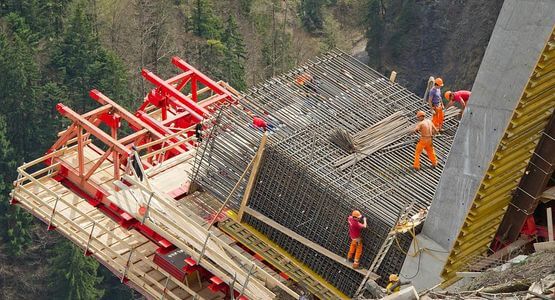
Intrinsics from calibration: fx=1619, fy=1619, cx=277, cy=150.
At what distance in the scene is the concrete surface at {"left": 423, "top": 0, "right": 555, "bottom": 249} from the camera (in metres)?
35.8

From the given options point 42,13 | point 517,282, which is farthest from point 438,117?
point 42,13

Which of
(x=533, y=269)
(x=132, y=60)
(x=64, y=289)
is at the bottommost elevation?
(x=64, y=289)

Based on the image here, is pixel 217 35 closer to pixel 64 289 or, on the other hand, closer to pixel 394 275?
pixel 64 289

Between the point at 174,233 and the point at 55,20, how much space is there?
5909 centimetres

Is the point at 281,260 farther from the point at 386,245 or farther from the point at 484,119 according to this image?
the point at 484,119

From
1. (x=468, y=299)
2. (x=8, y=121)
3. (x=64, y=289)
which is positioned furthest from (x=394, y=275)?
(x=8, y=121)

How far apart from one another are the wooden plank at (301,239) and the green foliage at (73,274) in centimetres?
4581

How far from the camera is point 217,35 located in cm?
9844

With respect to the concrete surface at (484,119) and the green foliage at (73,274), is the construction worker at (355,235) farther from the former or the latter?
the green foliage at (73,274)

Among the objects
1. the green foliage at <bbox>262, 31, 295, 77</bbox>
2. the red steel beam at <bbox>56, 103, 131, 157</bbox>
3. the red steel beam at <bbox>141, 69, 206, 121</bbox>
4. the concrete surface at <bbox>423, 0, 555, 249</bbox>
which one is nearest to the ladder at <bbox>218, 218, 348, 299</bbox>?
the concrete surface at <bbox>423, 0, 555, 249</bbox>

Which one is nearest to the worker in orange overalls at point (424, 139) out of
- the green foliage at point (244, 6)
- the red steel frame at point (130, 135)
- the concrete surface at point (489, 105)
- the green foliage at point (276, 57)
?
the concrete surface at point (489, 105)

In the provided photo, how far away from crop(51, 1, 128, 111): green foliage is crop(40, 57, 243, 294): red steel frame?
41.6m

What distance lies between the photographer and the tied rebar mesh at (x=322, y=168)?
3931cm

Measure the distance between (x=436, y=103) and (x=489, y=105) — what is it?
4933 millimetres
